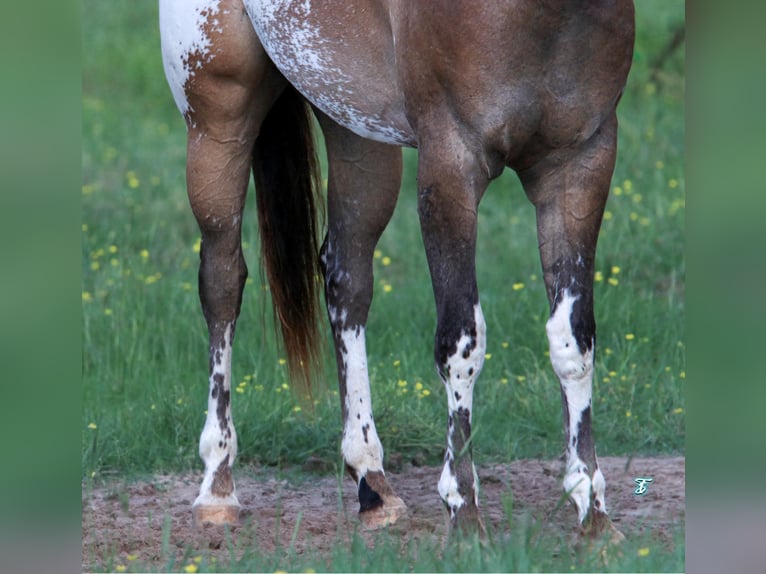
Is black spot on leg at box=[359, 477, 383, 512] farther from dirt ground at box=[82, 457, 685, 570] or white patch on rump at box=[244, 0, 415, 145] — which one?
white patch on rump at box=[244, 0, 415, 145]

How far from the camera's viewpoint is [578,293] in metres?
3.92

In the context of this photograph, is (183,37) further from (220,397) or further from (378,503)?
(378,503)

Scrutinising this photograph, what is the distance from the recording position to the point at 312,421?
5.67 m

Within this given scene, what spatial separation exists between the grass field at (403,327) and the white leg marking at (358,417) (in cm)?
42

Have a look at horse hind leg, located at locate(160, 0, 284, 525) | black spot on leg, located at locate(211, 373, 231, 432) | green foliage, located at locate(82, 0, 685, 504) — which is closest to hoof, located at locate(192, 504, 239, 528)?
horse hind leg, located at locate(160, 0, 284, 525)

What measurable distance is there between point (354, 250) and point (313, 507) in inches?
43.5

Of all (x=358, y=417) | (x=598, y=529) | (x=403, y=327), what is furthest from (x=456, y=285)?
(x=403, y=327)

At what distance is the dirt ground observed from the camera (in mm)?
4359

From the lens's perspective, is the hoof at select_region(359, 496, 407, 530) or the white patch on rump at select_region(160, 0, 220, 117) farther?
the white patch on rump at select_region(160, 0, 220, 117)

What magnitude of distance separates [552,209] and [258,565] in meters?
1.55

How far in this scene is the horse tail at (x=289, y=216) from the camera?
5141 mm

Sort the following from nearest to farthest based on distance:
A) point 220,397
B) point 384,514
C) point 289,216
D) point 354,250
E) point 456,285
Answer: point 456,285 → point 384,514 → point 220,397 → point 354,250 → point 289,216
